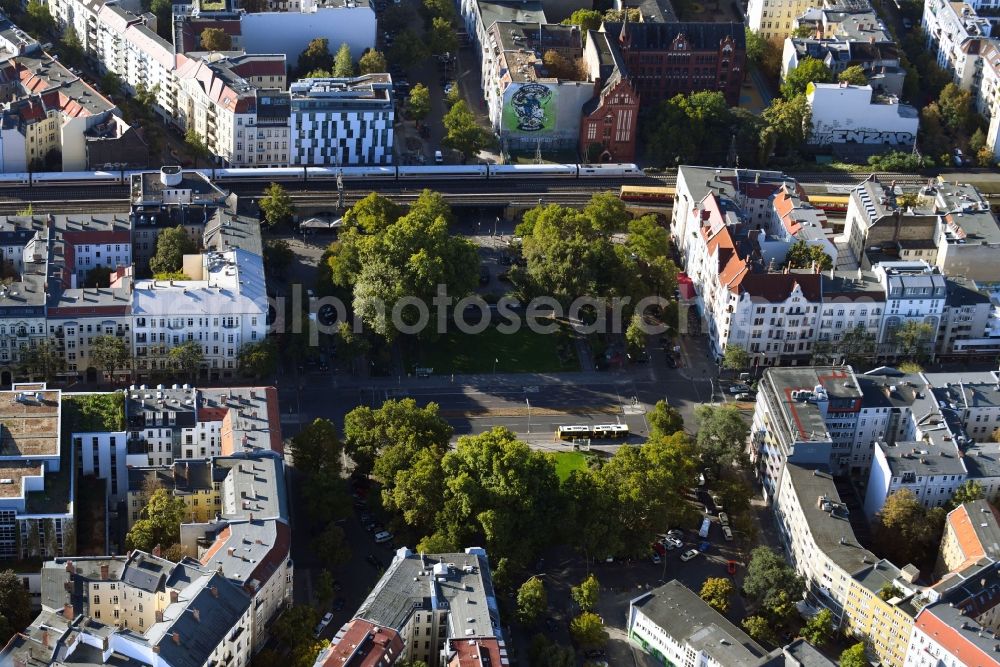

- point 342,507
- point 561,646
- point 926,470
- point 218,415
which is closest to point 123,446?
point 218,415

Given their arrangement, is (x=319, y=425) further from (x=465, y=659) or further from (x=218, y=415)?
(x=465, y=659)

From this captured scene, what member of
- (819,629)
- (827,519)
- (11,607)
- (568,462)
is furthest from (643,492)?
(11,607)

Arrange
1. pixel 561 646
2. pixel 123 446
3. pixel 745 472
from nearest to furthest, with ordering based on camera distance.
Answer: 1. pixel 561 646
2. pixel 123 446
3. pixel 745 472

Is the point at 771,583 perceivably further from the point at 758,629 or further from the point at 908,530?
the point at 908,530

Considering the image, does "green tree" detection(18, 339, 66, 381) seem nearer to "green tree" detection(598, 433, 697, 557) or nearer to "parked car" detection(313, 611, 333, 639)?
"parked car" detection(313, 611, 333, 639)

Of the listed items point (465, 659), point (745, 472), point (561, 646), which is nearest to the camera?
point (465, 659)
